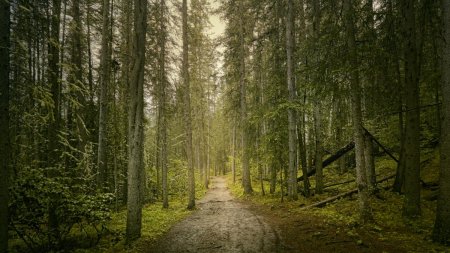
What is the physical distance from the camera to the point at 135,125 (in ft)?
27.0

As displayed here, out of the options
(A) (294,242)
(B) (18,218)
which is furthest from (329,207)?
(B) (18,218)

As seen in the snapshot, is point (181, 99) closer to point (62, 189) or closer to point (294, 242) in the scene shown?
point (62, 189)

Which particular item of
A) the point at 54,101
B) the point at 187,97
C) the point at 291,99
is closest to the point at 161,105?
the point at 187,97

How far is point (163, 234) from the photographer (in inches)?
358

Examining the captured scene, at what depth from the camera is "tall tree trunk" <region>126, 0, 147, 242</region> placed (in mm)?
8117

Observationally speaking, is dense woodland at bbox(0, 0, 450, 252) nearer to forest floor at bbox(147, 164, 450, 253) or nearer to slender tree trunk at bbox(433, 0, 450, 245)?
slender tree trunk at bbox(433, 0, 450, 245)

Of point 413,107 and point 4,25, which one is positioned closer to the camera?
point 4,25

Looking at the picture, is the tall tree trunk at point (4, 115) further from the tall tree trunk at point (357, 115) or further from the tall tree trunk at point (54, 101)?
the tall tree trunk at point (357, 115)

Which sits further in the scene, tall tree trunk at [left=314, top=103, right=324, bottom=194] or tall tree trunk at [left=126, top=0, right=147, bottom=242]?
tall tree trunk at [left=314, top=103, right=324, bottom=194]

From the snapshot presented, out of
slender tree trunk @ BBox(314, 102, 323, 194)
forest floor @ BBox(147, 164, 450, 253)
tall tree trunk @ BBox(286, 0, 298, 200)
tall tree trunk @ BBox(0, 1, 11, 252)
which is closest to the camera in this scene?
tall tree trunk @ BBox(0, 1, 11, 252)

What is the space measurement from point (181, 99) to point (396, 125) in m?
12.5

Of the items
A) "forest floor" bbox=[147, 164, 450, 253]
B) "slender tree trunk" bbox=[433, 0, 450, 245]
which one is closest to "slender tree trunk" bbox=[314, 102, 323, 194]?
"forest floor" bbox=[147, 164, 450, 253]

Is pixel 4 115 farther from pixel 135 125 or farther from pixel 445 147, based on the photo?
pixel 445 147

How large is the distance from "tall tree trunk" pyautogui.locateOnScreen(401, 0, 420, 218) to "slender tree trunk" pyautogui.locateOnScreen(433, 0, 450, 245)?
199cm
